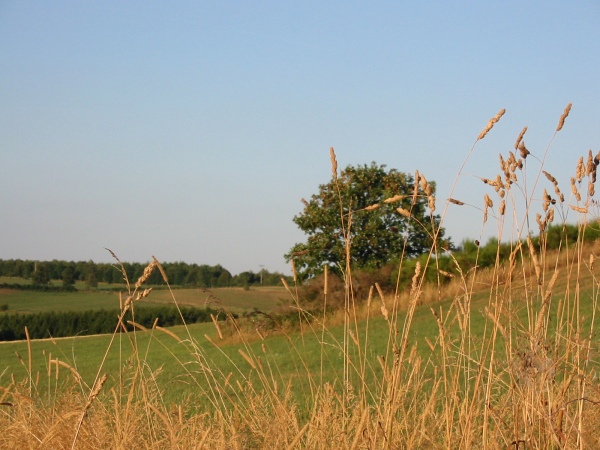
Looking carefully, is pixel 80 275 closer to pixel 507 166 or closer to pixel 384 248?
pixel 384 248

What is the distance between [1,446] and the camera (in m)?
2.68

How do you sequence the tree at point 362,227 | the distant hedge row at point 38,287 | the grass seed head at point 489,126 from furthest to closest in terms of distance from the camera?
the distant hedge row at point 38,287 → the tree at point 362,227 → the grass seed head at point 489,126

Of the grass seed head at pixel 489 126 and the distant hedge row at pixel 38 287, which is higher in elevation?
the grass seed head at pixel 489 126

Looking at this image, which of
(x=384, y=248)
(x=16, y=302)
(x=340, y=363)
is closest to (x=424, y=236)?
(x=384, y=248)

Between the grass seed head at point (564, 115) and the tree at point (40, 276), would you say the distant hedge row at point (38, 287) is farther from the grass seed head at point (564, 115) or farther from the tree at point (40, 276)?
the grass seed head at point (564, 115)

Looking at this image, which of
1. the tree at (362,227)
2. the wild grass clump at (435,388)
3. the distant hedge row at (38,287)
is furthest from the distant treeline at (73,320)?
the wild grass clump at (435,388)

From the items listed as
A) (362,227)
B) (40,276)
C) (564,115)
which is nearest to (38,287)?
(40,276)

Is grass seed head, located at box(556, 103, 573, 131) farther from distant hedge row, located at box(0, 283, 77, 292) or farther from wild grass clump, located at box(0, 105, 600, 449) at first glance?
distant hedge row, located at box(0, 283, 77, 292)

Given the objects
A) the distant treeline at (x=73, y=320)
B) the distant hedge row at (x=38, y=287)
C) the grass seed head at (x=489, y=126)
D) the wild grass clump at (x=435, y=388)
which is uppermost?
the grass seed head at (x=489, y=126)

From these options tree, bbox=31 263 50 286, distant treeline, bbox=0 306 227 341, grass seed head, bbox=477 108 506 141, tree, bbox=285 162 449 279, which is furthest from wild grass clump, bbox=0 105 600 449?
tree, bbox=31 263 50 286

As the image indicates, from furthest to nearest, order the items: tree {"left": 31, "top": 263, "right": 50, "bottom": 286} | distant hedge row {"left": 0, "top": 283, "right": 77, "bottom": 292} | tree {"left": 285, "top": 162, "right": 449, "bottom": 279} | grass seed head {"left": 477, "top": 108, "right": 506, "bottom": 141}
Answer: tree {"left": 31, "top": 263, "right": 50, "bottom": 286} → distant hedge row {"left": 0, "top": 283, "right": 77, "bottom": 292} → tree {"left": 285, "top": 162, "right": 449, "bottom": 279} → grass seed head {"left": 477, "top": 108, "right": 506, "bottom": 141}

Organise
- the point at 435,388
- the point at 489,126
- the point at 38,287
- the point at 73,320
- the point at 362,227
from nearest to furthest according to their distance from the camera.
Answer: the point at 489,126 → the point at 435,388 → the point at 362,227 → the point at 73,320 → the point at 38,287

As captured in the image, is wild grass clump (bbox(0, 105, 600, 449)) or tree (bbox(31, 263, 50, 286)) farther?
tree (bbox(31, 263, 50, 286))

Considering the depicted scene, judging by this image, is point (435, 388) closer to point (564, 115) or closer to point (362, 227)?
point (564, 115)
